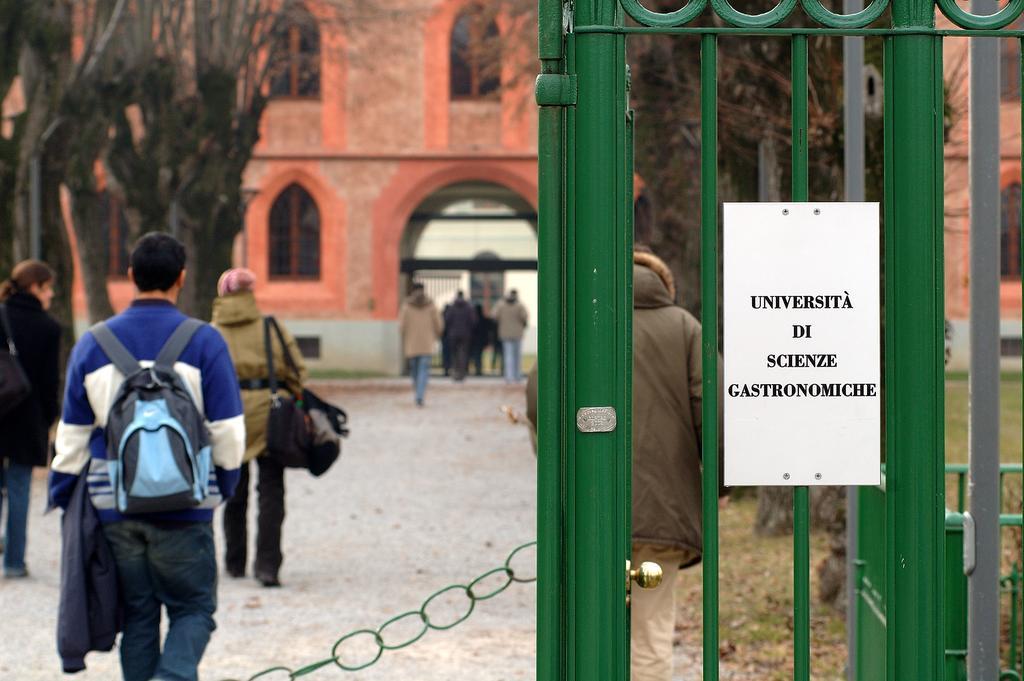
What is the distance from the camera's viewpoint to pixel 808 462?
3258mm

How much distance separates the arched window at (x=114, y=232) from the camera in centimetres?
3866

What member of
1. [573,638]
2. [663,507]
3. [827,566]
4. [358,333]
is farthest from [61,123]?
[358,333]

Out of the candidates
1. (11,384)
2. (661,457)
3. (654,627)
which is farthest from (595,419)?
(11,384)

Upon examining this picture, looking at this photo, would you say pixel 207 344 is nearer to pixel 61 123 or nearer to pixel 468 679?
pixel 468 679

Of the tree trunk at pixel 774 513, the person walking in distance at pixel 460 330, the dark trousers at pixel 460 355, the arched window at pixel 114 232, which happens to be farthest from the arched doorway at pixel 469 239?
the tree trunk at pixel 774 513

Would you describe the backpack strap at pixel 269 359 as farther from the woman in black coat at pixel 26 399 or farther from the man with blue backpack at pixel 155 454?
the man with blue backpack at pixel 155 454

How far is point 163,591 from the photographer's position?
5.74 m

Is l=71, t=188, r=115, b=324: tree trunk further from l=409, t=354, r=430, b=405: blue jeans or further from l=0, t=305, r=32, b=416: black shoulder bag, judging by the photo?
l=0, t=305, r=32, b=416: black shoulder bag

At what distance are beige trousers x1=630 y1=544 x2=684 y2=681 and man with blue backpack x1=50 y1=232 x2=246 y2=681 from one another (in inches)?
57.8

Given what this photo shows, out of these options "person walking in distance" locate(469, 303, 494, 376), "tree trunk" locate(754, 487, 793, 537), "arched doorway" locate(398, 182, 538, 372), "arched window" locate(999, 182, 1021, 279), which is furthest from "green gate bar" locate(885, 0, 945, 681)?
"arched doorway" locate(398, 182, 538, 372)

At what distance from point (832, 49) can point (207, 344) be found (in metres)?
4.24

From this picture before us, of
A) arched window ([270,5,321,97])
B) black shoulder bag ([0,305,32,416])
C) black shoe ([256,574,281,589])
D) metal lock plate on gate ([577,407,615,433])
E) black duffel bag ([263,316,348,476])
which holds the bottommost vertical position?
black shoe ([256,574,281,589])

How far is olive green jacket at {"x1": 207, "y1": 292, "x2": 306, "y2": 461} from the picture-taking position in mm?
9234

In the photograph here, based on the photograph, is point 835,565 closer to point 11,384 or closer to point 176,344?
point 176,344
